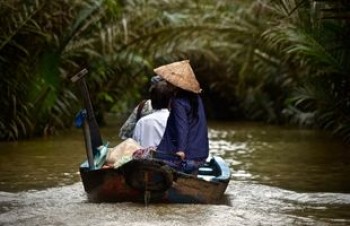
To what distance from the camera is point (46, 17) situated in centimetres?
1470

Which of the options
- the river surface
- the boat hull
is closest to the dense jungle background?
the river surface

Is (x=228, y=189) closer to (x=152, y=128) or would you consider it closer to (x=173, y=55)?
(x=152, y=128)

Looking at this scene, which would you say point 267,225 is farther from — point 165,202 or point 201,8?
point 201,8

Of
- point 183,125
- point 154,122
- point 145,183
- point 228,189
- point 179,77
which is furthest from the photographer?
point 228,189

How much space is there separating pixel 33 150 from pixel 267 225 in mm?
7201

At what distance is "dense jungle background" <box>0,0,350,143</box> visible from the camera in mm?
12875

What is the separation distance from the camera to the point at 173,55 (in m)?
20.3

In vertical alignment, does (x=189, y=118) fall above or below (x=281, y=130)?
above

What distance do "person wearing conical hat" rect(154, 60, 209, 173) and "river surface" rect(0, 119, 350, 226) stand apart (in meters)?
0.48

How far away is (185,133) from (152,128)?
0.68 m

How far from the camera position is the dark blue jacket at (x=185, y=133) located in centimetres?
766

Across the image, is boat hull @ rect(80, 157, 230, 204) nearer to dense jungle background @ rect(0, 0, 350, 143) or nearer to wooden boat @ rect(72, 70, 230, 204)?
wooden boat @ rect(72, 70, 230, 204)

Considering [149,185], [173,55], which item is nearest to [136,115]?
[149,185]

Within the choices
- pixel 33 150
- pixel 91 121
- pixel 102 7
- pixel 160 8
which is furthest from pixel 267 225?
pixel 160 8
